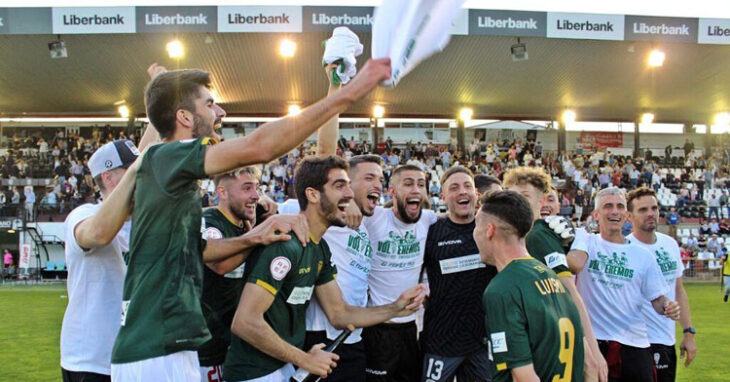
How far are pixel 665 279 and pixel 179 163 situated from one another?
233 inches

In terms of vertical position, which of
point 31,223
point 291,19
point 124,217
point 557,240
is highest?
point 291,19

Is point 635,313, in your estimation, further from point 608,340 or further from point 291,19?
point 291,19

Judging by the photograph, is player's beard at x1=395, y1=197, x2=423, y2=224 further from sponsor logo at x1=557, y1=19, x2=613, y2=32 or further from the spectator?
the spectator

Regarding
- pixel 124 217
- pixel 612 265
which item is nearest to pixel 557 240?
pixel 612 265

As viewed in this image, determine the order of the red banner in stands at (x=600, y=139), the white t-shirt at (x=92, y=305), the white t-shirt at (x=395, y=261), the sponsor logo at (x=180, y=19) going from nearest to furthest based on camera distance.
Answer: the white t-shirt at (x=92, y=305), the white t-shirt at (x=395, y=261), the sponsor logo at (x=180, y=19), the red banner in stands at (x=600, y=139)

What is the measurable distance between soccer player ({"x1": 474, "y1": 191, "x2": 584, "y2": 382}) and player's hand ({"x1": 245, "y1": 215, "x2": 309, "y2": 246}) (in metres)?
1.18

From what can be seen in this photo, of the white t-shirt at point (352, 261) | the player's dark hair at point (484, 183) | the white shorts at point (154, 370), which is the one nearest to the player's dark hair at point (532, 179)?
the player's dark hair at point (484, 183)

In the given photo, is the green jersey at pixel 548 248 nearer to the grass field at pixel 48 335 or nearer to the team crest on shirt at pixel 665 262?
the team crest on shirt at pixel 665 262

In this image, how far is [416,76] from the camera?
92.7 ft

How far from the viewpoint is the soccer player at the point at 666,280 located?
22.1 ft

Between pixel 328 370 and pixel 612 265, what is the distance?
3.75m

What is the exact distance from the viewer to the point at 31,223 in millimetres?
28359

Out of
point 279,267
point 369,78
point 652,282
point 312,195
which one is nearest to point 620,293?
point 652,282

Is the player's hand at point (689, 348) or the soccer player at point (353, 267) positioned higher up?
the soccer player at point (353, 267)
